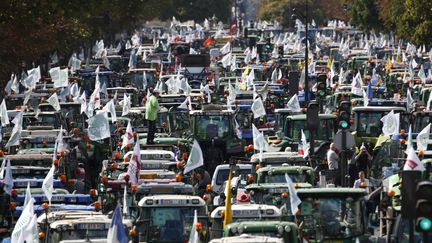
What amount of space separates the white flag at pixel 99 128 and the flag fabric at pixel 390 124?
644cm

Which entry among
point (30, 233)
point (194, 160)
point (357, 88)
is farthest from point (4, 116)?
point (30, 233)

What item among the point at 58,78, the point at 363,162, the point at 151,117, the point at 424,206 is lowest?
the point at 363,162

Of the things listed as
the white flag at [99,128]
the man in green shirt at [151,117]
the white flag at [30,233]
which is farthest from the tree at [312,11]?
the white flag at [30,233]

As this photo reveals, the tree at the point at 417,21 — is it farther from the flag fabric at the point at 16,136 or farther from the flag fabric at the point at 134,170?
the flag fabric at the point at 134,170

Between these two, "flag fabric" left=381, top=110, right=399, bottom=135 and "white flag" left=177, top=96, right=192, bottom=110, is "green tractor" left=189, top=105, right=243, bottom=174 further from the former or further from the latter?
"white flag" left=177, top=96, right=192, bottom=110

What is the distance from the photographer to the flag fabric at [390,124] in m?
39.9

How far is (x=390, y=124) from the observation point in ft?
132

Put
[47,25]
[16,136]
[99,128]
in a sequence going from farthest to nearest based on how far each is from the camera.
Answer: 1. [47,25]
2. [99,128]
3. [16,136]

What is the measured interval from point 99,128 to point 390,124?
6768 millimetres

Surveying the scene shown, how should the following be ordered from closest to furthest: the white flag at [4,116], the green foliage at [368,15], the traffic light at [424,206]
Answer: the traffic light at [424,206] < the white flag at [4,116] < the green foliage at [368,15]

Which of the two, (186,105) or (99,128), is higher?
(99,128)

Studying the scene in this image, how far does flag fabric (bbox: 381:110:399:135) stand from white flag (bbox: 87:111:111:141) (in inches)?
253

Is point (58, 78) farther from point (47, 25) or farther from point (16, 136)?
point (16, 136)

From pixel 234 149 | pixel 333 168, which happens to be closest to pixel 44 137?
pixel 234 149
